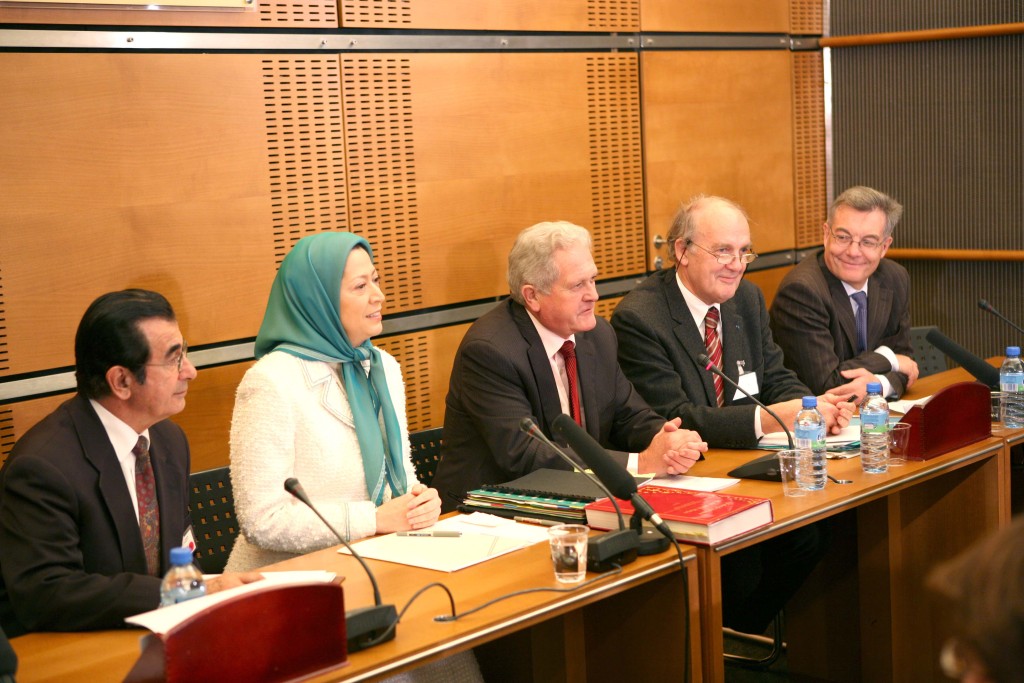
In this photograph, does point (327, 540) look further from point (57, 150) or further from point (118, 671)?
point (57, 150)

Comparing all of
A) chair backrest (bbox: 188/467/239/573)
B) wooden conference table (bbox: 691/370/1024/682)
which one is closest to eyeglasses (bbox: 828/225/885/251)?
wooden conference table (bbox: 691/370/1024/682)

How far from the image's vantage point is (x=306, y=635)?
194 centimetres

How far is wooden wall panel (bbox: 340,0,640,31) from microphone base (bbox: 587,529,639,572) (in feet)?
7.58

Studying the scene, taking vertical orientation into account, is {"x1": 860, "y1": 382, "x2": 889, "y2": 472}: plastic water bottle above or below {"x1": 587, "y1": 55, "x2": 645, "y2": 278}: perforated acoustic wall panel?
below

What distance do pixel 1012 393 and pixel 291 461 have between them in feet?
7.57

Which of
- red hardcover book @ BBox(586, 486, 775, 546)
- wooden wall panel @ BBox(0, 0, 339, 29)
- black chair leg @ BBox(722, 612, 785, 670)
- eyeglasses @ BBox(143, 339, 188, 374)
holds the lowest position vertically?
black chair leg @ BBox(722, 612, 785, 670)

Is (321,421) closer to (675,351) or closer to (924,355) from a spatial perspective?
(675,351)

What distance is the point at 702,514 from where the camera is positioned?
2.61 metres

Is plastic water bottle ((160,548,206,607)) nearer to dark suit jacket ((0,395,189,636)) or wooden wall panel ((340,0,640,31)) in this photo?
dark suit jacket ((0,395,189,636))

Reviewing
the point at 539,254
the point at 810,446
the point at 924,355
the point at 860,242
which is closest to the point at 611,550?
the point at 810,446

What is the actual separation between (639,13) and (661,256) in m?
1.06

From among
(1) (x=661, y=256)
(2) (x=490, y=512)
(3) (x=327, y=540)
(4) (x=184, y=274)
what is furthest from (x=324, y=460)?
(1) (x=661, y=256)

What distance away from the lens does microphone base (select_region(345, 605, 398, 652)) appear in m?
2.02

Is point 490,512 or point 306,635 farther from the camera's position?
point 490,512
